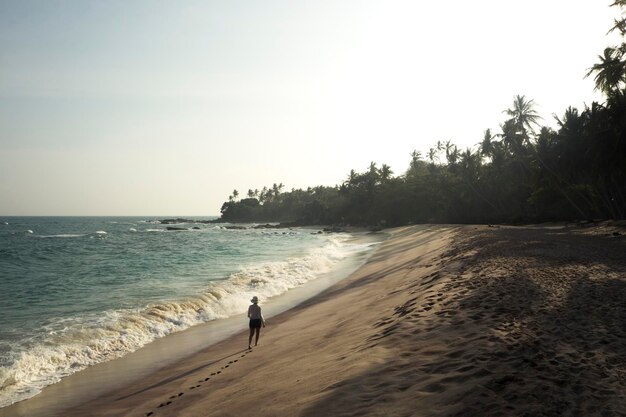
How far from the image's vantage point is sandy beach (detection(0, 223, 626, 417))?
4504 millimetres

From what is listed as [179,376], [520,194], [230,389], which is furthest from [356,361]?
[520,194]

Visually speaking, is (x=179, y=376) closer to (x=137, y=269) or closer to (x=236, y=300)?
(x=236, y=300)

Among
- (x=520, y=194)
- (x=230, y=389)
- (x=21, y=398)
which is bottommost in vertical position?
(x=21, y=398)

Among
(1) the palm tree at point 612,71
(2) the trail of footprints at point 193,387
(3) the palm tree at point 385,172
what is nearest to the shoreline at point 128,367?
(2) the trail of footprints at point 193,387

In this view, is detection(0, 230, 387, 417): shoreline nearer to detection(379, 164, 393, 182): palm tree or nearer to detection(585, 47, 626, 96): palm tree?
detection(585, 47, 626, 96): palm tree

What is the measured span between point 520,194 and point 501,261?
4920 cm

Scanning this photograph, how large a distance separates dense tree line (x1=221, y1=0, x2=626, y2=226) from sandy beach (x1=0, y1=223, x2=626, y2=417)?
75.1ft

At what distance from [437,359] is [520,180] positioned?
59.2 m

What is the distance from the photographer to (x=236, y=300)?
18047 mm

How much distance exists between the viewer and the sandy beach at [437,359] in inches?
177

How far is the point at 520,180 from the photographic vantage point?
186ft

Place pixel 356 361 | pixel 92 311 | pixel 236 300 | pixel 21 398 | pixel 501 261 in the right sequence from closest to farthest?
1. pixel 356 361
2. pixel 21 398
3. pixel 501 261
4. pixel 92 311
5. pixel 236 300

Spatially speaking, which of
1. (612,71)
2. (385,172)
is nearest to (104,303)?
(612,71)

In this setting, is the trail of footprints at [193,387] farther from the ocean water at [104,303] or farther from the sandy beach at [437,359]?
the ocean water at [104,303]
